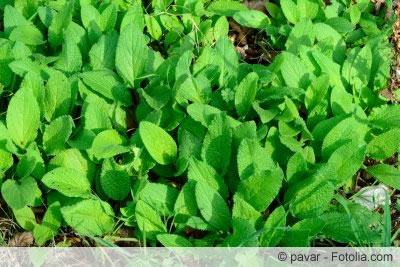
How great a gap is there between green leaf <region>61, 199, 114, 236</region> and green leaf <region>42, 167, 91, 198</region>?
0.18 ft

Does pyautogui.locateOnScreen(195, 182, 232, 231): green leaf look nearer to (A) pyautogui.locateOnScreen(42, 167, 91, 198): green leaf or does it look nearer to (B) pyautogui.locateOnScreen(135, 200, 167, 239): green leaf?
(B) pyautogui.locateOnScreen(135, 200, 167, 239): green leaf

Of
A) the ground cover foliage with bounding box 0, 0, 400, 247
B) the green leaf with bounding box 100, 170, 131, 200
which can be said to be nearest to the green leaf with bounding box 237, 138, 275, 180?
the ground cover foliage with bounding box 0, 0, 400, 247

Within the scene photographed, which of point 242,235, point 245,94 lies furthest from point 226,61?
point 242,235

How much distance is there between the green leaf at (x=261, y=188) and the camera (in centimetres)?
243

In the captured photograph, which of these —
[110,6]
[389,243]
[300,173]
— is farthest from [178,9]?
[389,243]

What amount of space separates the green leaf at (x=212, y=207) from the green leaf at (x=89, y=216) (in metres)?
0.39

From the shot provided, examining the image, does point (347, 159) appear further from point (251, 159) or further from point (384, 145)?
point (251, 159)

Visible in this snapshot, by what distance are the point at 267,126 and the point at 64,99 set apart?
3.09ft

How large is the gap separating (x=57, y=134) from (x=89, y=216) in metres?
Answer: 0.42

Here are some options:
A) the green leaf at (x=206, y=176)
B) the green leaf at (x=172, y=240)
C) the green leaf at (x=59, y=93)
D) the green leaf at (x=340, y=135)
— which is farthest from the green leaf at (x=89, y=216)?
the green leaf at (x=340, y=135)

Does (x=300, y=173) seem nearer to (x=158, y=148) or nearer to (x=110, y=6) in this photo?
(x=158, y=148)

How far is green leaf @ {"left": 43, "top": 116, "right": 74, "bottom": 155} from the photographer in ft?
8.71

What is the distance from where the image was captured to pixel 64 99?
282 centimetres

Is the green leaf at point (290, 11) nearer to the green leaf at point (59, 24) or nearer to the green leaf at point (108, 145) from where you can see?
the green leaf at point (59, 24)
